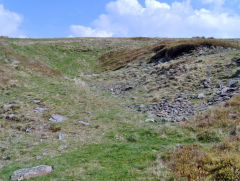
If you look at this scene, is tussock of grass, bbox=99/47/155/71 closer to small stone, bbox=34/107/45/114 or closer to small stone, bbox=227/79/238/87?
small stone, bbox=227/79/238/87

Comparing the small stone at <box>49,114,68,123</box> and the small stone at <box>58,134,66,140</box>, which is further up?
the small stone at <box>49,114,68,123</box>

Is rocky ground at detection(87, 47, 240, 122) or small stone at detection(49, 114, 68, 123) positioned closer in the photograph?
small stone at detection(49, 114, 68, 123)

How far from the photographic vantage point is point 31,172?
6938 mm

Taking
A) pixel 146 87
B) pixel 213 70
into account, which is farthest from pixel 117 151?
pixel 213 70

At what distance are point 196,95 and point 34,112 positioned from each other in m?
12.2

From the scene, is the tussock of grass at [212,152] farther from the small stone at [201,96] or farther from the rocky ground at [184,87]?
the small stone at [201,96]

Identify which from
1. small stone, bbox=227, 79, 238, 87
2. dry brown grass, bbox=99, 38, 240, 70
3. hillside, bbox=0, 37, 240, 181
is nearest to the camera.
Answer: hillside, bbox=0, 37, 240, 181

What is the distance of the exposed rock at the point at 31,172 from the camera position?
6.75 meters

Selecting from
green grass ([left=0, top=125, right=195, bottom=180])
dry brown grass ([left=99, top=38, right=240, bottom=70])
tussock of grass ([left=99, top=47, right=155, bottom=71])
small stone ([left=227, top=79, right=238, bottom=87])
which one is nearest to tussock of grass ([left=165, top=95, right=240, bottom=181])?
green grass ([left=0, top=125, right=195, bottom=180])


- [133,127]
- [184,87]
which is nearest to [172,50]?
[184,87]

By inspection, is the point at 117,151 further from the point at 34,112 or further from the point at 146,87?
the point at 146,87

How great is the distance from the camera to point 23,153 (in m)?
8.80

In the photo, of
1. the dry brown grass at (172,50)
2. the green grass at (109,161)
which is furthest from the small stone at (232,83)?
the dry brown grass at (172,50)

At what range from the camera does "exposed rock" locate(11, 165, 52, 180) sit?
6750 millimetres
